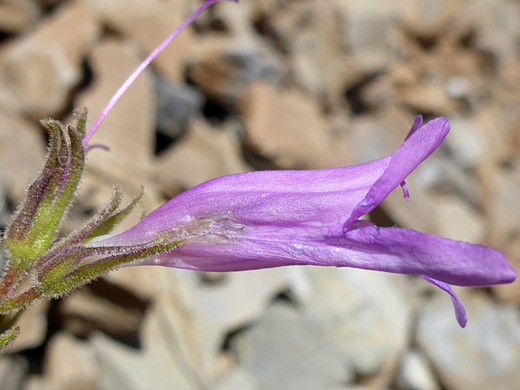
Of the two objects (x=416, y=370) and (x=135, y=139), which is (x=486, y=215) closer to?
(x=416, y=370)

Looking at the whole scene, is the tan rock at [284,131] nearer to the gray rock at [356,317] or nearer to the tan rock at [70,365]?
the gray rock at [356,317]

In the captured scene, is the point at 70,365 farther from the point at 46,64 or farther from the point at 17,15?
the point at 17,15

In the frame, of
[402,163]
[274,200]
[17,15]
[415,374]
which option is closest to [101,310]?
[17,15]

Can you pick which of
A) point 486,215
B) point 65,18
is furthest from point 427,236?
point 486,215

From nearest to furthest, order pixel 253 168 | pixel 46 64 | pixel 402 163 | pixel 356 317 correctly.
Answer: pixel 402 163 → pixel 46 64 → pixel 356 317 → pixel 253 168

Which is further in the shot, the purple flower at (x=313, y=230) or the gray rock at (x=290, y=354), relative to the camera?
the gray rock at (x=290, y=354)

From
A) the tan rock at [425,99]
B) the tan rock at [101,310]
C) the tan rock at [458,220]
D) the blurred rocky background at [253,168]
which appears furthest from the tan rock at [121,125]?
the tan rock at [425,99]

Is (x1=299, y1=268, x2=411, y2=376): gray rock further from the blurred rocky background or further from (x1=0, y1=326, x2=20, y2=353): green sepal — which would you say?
(x1=0, y1=326, x2=20, y2=353): green sepal
